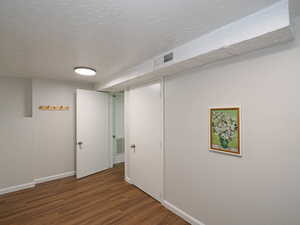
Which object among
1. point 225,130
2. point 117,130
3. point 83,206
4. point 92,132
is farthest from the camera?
point 117,130

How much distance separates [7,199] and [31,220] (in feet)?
3.54

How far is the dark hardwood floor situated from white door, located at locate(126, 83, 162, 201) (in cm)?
27

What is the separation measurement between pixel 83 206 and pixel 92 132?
1.76m

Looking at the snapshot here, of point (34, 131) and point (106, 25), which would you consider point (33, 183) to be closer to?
point (34, 131)

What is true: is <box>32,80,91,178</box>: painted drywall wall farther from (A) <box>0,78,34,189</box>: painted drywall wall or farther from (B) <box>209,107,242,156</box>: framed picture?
(B) <box>209,107,242,156</box>: framed picture

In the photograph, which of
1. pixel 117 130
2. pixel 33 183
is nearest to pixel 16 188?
pixel 33 183

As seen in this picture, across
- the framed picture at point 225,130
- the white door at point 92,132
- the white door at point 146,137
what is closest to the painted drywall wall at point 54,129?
the white door at point 92,132

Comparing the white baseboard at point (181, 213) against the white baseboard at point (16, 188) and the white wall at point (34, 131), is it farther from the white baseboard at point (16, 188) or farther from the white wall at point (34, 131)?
the white baseboard at point (16, 188)

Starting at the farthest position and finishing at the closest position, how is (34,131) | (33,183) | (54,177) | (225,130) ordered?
(54,177) < (34,131) < (33,183) < (225,130)

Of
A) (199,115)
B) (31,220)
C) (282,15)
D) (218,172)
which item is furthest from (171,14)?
(31,220)

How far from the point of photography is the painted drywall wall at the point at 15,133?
9.91 ft

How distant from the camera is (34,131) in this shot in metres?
3.37

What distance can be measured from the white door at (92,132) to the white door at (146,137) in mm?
1057

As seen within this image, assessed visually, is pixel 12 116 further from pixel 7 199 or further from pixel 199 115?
pixel 199 115
